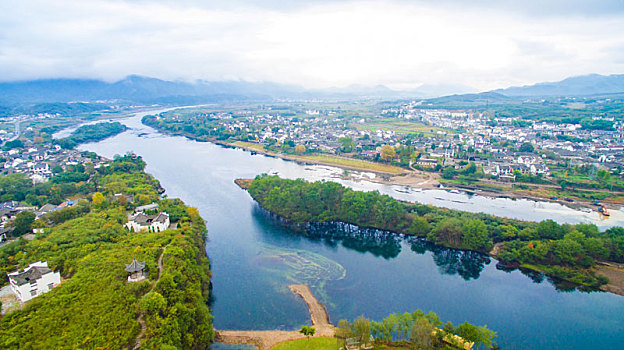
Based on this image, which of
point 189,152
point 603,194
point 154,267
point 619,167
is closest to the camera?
point 154,267

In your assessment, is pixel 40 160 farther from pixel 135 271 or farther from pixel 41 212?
pixel 135 271

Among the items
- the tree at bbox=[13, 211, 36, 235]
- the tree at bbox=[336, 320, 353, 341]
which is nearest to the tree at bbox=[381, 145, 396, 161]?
the tree at bbox=[336, 320, 353, 341]

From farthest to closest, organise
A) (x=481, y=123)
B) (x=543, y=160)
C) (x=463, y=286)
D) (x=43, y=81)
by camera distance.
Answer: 1. (x=43, y=81)
2. (x=481, y=123)
3. (x=543, y=160)
4. (x=463, y=286)

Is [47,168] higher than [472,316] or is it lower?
higher

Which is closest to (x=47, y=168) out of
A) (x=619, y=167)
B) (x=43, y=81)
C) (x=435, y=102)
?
(x=619, y=167)

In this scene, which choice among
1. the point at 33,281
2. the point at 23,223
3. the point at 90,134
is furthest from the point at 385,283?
the point at 90,134

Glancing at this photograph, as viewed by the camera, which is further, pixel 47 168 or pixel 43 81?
pixel 43 81

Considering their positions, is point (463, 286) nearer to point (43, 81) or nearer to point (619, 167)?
point (619, 167)

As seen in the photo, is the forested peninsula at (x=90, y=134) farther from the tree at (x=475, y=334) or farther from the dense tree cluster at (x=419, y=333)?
the tree at (x=475, y=334)
